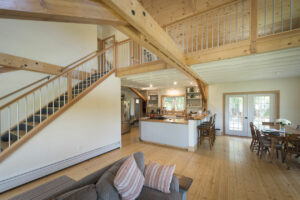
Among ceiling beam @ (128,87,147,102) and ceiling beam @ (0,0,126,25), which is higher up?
ceiling beam @ (0,0,126,25)

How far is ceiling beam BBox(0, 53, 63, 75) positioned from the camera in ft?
9.58

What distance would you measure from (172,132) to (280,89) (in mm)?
4585

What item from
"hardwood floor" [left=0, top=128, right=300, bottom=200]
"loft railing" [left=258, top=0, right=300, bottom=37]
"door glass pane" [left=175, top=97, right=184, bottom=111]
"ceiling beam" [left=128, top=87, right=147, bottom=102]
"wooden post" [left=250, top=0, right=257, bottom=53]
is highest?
"loft railing" [left=258, top=0, right=300, bottom=37]

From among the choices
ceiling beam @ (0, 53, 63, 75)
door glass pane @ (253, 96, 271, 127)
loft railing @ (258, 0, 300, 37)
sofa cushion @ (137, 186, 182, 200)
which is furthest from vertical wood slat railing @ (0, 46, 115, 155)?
door glass pane @ (253, 96, 271, 127)

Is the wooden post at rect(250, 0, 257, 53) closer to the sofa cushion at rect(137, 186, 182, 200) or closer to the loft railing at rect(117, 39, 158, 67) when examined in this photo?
the sofa cushion at rect(137, 186, 182, 200)

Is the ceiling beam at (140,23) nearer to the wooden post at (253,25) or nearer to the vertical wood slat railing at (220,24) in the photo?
the vertical wood slat railing at (220,24)

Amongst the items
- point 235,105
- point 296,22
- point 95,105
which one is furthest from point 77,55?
point 296,22

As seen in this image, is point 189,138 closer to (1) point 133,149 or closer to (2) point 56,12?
(1) point 133,149

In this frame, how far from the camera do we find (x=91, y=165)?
10.1ft

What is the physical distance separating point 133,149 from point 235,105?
4.97 metres

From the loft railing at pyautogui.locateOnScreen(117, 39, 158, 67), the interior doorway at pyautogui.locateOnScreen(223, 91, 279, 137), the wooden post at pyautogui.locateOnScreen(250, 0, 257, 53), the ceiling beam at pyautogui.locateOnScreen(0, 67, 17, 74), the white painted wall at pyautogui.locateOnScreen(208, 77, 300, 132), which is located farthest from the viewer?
the loft railing at pyautogui.locateOnScreen(117, 39, 158, 67)

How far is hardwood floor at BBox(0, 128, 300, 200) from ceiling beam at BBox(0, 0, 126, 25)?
280 cm

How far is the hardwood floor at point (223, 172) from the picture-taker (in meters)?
2.12

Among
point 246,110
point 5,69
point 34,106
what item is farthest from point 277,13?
point 5,69
